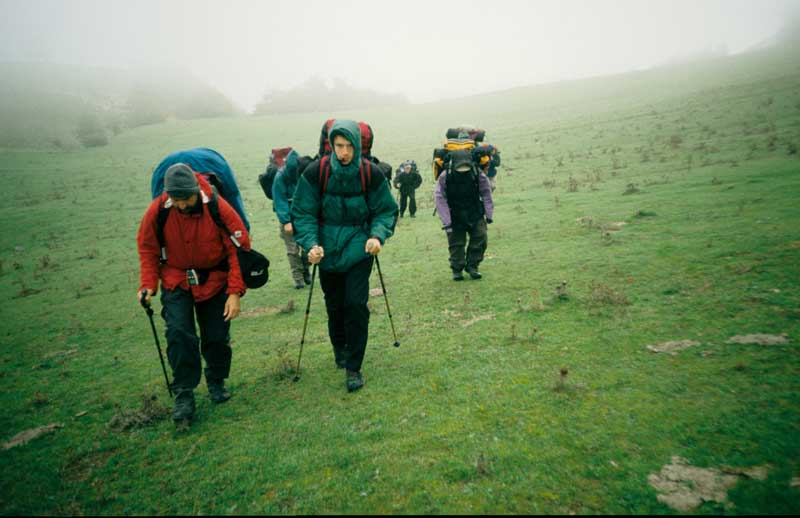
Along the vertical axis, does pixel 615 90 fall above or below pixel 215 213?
above

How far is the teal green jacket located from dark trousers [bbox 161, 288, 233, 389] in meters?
1.22

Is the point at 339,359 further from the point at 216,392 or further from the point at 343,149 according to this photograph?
the point at 343,149

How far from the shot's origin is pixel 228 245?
4508mm

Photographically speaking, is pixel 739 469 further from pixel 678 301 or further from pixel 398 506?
pixel 678 301

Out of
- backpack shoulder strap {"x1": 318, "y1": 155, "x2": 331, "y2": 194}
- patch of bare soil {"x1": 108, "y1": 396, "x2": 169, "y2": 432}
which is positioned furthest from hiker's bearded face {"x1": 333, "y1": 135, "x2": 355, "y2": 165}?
patch of bare soil {"x1": 108, "y1": 396, "x2": 169, "y2": 432}

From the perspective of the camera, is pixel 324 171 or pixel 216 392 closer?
pixel 324 171

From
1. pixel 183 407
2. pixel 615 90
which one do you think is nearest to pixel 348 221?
pixel 183 407

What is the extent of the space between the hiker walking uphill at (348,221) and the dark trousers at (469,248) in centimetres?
A: 390

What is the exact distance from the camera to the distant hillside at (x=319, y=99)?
9950 centimetres

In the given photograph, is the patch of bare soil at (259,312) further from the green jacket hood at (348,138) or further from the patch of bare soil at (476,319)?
the green jacket hood at (348,138)

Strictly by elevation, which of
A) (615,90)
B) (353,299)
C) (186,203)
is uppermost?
(615,90)

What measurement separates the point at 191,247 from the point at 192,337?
0.95 m

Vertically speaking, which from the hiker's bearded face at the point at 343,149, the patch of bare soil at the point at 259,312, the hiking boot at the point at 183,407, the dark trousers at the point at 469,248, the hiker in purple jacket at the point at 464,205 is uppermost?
the hiker's bearded face at the point at 343,149

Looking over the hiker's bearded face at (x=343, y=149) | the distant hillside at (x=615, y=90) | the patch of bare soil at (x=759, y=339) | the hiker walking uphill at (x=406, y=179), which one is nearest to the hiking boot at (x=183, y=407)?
the hiker's bearded face at (x=343, y=149)
